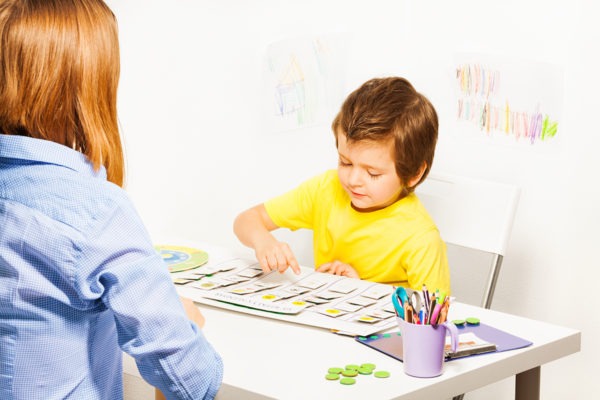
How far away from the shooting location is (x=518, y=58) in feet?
6.05

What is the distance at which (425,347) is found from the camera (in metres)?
1.12

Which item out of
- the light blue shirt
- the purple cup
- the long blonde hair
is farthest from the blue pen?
the long blonde hair

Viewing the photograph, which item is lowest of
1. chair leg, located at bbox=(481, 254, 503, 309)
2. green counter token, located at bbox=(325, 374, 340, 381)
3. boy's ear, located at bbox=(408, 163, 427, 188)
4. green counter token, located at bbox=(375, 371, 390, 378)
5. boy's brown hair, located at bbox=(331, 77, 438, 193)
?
chair leg, located at bbox=(481, 254, 503, 309)

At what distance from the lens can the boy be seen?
5.51ft

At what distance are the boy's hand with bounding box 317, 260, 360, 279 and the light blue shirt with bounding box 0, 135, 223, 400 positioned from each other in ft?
2.42

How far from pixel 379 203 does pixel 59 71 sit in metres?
0.93

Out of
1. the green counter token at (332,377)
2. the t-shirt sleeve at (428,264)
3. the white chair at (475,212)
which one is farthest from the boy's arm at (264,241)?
the green counter token at (332,377)

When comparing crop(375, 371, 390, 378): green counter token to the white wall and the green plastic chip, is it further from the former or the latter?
the white wall

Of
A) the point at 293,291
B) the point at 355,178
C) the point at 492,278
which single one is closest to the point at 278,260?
the point at 293,291

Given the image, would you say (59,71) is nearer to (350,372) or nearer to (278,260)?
(350,372)

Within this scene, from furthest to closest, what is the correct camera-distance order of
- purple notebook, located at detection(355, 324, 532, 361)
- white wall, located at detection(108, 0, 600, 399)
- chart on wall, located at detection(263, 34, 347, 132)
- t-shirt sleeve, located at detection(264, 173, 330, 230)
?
chart on wall, located at detection(263, 34, 347, 132) → t-shirt sleeve, located at detection(264, 173, 330, 230) → white wall, located at detection(108, 0, 600, 399) → purple notebook, located at detection(355, 324, 532, 361)

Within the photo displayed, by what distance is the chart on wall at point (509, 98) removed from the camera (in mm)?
1808

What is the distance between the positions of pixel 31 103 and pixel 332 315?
0.61 m

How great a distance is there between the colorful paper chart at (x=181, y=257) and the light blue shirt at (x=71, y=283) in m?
0.69
